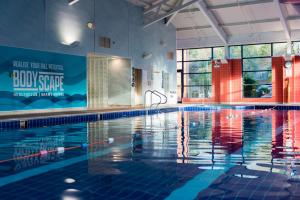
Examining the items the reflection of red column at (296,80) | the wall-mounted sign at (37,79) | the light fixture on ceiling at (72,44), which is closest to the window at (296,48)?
the reflection of red column at (296,80)

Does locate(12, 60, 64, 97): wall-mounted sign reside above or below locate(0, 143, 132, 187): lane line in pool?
above

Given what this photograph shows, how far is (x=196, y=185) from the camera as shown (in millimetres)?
3094

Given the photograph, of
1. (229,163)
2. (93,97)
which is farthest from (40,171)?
(93,97)

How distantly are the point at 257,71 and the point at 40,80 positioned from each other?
1236cm

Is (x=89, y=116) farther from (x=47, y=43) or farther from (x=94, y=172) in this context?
(x=94, y=172)

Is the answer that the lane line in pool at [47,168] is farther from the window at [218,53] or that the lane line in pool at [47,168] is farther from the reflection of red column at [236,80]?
the window at [218,53]

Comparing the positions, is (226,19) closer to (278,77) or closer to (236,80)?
(236,80)

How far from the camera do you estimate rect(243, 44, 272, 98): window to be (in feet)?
63.6

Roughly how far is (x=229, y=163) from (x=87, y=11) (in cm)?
1002

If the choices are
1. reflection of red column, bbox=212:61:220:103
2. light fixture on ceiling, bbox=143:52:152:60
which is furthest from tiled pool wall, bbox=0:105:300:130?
reflection of red column, bbox=212:61:220:103

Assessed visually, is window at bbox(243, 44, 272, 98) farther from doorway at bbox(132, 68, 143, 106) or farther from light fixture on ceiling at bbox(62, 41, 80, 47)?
light fixture on ceiling at bbox(62, 41, 80, 47)

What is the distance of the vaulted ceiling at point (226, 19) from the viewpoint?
1571cm

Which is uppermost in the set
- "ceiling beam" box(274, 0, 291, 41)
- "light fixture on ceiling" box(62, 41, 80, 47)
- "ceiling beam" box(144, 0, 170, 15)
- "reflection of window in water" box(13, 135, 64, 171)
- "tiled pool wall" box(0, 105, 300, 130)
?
"ceiling beam" box(144, 0, 170, 15)

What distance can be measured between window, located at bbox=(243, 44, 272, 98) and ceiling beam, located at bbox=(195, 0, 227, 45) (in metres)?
1.66
